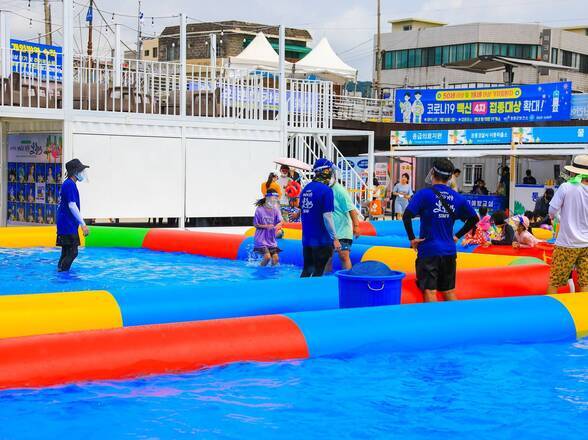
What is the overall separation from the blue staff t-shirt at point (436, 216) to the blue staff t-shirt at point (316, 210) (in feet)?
5.00

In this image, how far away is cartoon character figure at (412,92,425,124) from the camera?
28938mm

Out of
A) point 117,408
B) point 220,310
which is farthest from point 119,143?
point 117,408

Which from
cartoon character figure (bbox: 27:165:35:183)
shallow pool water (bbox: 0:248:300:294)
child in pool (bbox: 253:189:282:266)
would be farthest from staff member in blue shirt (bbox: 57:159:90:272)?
cartoon character figure (bbox: 27:165:35:183)

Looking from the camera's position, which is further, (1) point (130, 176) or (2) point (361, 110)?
(2) point (361, 110)

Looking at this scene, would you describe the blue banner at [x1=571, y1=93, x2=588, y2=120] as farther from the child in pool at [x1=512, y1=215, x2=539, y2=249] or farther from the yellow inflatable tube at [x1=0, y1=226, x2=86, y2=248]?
the yellow inflatable tube at [x1=0, y1=226, x2=86, y2=248]

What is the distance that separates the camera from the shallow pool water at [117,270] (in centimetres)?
1129

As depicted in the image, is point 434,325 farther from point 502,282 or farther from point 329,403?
point 502,282

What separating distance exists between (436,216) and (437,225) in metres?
0.08

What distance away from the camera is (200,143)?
19312 millimetres

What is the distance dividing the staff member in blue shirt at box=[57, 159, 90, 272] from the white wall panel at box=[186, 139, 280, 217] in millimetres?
7694

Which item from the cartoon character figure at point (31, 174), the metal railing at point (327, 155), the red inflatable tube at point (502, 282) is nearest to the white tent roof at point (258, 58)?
the metal railing at point (327, 155)

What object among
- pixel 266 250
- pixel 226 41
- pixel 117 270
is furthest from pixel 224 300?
pixel 226 41

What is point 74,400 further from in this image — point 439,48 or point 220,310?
point 439,48

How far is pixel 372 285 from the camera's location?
7727mm
